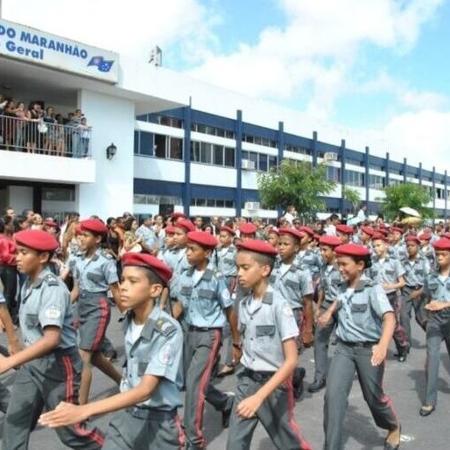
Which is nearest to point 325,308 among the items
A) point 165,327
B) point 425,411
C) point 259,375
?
point 425,411

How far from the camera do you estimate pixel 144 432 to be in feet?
10.3

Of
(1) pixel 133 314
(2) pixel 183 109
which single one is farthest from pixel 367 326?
(2) pixel 183 109

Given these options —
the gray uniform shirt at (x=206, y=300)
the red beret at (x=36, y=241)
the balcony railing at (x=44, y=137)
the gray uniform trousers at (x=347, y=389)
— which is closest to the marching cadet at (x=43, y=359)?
the red beret at (x=36, y=241)

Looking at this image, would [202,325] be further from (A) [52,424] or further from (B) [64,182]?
(B) [64,182]

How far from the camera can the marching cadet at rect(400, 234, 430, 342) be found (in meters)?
8.46

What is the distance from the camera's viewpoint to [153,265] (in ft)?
10.5

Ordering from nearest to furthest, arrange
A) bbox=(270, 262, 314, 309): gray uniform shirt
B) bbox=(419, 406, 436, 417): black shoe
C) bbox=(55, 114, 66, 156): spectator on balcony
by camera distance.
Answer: bbox=(419, 406, 436, 417): black shoe, bbox=(270, 262, 314, 309): gray uniform shirt, bbox=(55, 114, 66, 156): spectator on balcony

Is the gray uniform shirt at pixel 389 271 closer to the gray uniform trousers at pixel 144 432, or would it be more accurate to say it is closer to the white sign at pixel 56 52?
the gray uniform trousers at pixel 144 432

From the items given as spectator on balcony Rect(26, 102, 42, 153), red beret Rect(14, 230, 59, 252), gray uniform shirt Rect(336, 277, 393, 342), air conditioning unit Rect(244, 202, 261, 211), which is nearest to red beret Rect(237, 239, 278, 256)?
gray uniform shirt Rect(336, 277, 393, 342)

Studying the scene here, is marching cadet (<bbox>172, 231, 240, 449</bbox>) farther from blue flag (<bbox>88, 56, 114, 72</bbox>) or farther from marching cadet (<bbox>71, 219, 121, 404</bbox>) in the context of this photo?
blue flag (<bbox>88, 56, 114, 72</bbox>)

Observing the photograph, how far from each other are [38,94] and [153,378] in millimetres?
17612

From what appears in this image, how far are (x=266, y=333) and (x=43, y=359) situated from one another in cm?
143

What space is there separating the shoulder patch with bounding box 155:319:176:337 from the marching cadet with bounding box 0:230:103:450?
0.81 metres

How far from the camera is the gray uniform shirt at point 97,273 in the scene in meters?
5.92
